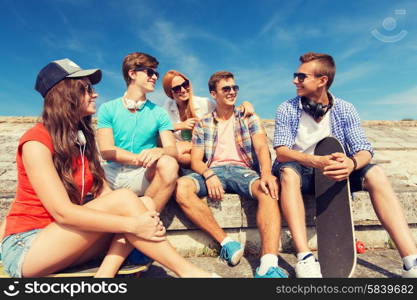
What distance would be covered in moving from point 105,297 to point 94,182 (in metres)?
1.00

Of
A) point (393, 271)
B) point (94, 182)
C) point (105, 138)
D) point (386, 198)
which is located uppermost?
point (105, 138)

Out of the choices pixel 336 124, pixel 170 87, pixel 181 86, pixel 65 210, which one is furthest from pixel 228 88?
pixel 65 210

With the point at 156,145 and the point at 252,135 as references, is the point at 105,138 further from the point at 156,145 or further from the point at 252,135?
the point at 252,135

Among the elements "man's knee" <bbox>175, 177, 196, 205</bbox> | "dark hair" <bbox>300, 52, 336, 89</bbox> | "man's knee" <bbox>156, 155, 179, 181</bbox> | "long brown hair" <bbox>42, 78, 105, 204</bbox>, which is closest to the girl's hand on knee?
"long brown hair" <bbox>42, 78, 105, 204</bbox>

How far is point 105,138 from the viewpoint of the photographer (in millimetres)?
3359

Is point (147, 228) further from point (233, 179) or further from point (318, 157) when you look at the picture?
point (318, 157)

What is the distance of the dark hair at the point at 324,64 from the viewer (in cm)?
344

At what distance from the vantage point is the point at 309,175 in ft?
10.8

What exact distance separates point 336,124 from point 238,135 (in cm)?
120

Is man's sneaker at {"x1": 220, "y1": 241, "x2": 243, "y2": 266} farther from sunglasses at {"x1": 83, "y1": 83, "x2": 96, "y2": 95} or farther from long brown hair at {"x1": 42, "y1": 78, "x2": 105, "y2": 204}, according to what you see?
sunglasses at {"x1": 83, "y1": 83, "x2": 96, "y2": 95}

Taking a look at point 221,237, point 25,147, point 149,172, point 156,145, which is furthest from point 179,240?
point 25,147

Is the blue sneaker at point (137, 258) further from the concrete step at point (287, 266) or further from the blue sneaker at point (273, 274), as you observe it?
the blue sneaker at point (273, 274)

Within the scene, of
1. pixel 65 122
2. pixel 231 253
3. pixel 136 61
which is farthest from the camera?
pixel 136 61

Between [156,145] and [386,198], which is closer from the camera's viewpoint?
[386,198]
